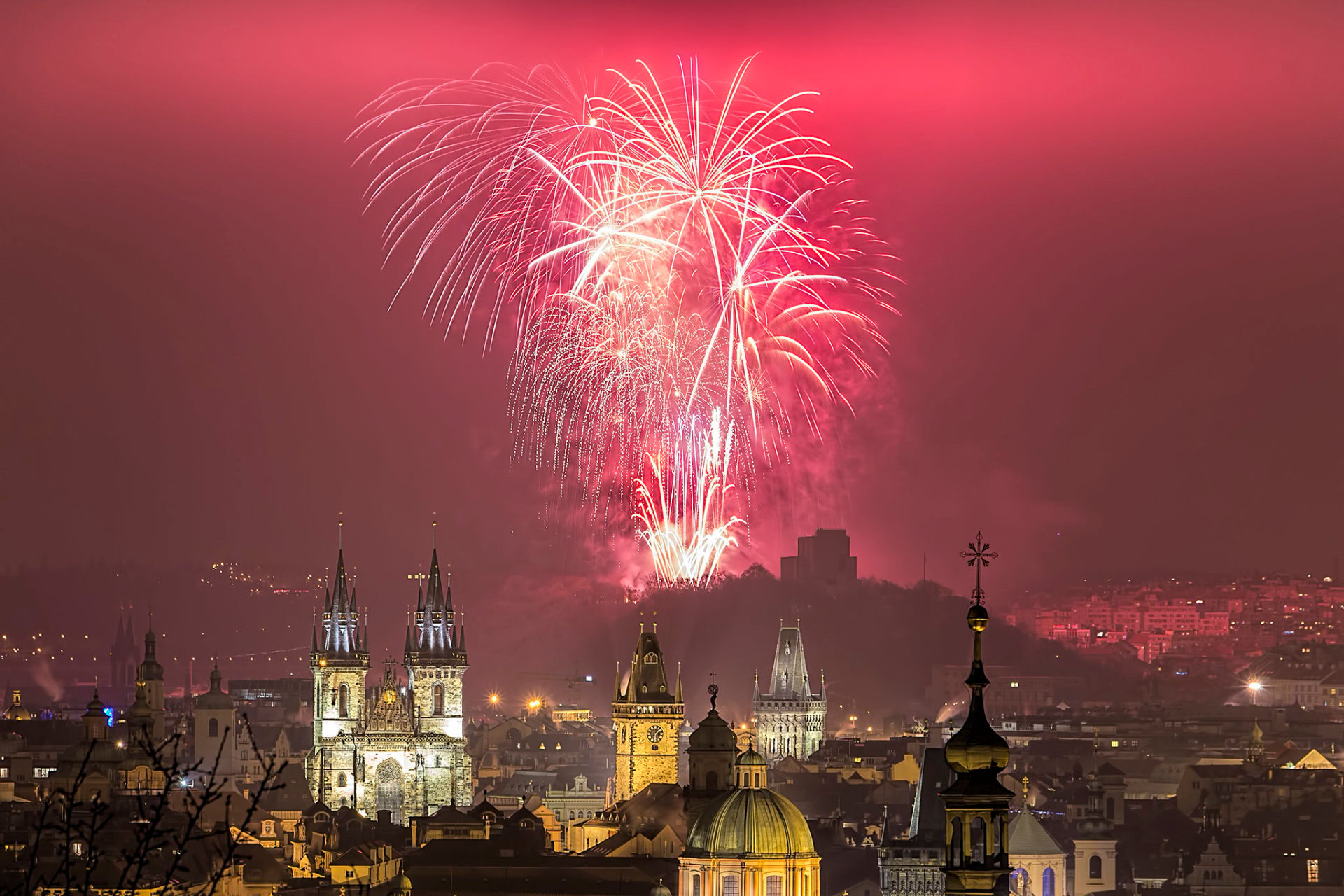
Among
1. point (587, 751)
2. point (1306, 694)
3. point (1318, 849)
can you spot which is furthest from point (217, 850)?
point (1306, 694)

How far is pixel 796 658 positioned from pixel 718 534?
81143 mm

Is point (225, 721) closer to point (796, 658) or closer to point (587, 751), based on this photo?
point (587, 751)

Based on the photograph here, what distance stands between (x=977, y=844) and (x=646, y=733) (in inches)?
3044

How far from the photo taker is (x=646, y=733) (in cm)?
10956

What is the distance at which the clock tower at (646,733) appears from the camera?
358 ft

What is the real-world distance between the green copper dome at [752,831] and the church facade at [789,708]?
80.7 metres

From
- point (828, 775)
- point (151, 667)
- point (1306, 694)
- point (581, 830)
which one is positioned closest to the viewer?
point (581, 830)

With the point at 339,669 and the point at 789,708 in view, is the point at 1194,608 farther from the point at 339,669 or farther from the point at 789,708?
the point at 339,669

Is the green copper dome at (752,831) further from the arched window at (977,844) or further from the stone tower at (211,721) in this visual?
the stone tower at (211,721)

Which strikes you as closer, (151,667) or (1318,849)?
(1318,849)

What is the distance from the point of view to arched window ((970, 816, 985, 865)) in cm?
3081

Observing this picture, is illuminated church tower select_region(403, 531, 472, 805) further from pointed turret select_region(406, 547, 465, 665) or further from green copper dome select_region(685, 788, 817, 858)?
green copper dome select_region(685, 788, 817, 858)

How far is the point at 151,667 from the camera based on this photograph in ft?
468

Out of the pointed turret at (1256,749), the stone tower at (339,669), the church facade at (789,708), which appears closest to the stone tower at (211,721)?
the stone tower at (339,669)
